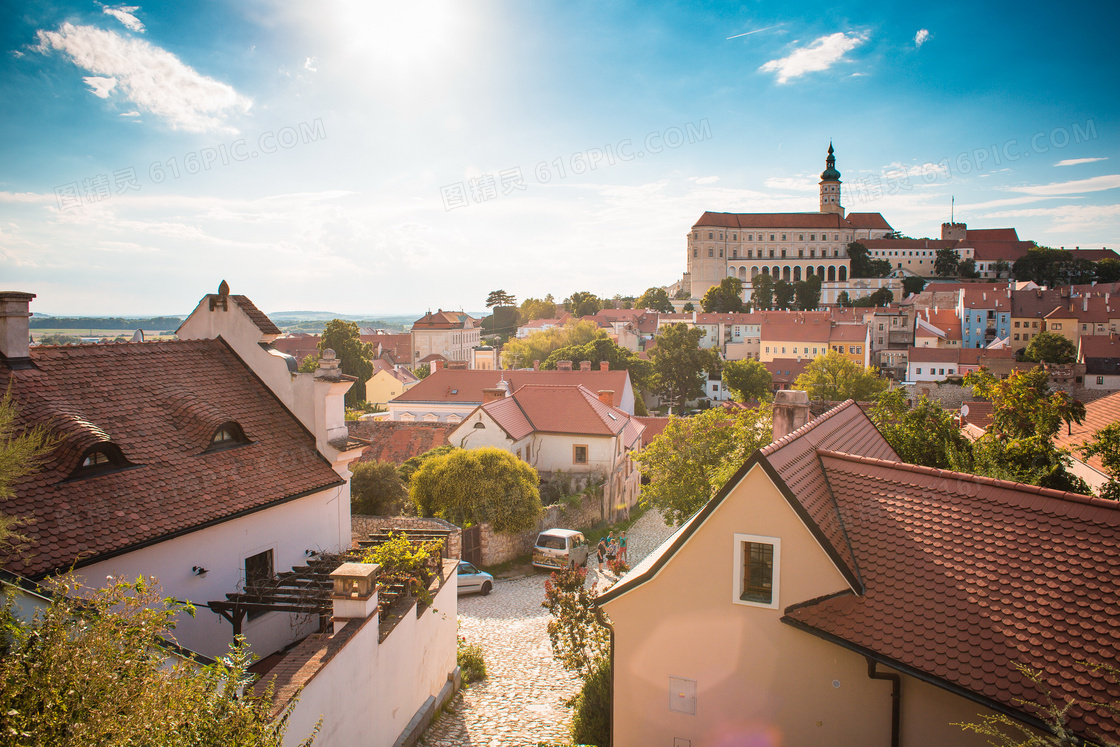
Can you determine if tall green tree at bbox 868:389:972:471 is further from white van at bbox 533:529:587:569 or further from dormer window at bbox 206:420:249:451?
A: dormer window at bbox 206:420:249:451

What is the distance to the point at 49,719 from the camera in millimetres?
3738

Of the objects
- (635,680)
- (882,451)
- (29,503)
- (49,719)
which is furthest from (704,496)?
(49,719)

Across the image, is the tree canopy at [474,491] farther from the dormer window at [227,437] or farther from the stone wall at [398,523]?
the dormer window at [227,437]

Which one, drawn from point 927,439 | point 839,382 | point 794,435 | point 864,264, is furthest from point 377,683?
point 864,264

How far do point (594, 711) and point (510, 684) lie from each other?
10.5ft

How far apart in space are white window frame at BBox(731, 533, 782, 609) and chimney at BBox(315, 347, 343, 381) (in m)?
8.65

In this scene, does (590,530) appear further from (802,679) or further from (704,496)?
(802,679)

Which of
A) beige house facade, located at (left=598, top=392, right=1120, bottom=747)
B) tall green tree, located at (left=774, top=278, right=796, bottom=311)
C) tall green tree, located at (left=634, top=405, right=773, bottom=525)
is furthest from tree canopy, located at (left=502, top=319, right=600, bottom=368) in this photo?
beige house facade, located at (left=598, top=392, right=1120, bottom=747)

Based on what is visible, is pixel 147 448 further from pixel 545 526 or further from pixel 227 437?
pixel 545 526

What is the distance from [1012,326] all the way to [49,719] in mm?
124057

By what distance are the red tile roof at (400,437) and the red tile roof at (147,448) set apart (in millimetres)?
16571

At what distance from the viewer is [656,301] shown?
156 meters

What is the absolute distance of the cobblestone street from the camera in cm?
1113

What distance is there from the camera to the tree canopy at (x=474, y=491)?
75.6ft
